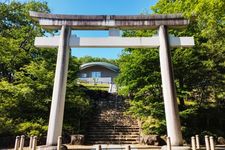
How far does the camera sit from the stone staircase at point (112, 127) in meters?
14.3

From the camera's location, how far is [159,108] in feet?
43.8

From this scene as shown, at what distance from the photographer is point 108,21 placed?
34.6ft

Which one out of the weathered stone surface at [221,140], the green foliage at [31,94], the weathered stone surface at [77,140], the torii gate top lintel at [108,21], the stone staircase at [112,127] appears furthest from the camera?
the stone staircase at [112,127]

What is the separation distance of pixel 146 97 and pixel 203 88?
4681 mm

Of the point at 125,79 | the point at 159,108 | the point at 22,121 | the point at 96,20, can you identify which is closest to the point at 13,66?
the point at 22,121

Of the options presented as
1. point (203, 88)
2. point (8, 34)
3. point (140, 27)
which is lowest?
point (203, 88)

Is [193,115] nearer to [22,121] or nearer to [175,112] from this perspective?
[175,112]

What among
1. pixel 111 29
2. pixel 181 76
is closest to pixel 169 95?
pixel 111 29

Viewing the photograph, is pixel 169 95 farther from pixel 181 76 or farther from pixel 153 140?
pixel 181 76

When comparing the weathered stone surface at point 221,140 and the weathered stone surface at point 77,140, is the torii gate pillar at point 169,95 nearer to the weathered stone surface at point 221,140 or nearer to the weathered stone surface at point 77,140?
the weathered stone surface at point 77,140

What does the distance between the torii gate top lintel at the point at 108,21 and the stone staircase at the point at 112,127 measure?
23.9 ft

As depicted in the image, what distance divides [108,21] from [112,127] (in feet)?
27.0

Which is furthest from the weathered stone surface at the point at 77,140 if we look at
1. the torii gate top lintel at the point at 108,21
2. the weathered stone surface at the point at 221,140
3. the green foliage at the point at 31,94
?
the weathered stone surface at the point at 221,140

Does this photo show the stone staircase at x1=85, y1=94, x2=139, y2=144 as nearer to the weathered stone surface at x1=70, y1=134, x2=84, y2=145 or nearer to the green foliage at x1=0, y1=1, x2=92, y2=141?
the weathered stone surface at x1=70, y1=134, x2=84, y2=145
